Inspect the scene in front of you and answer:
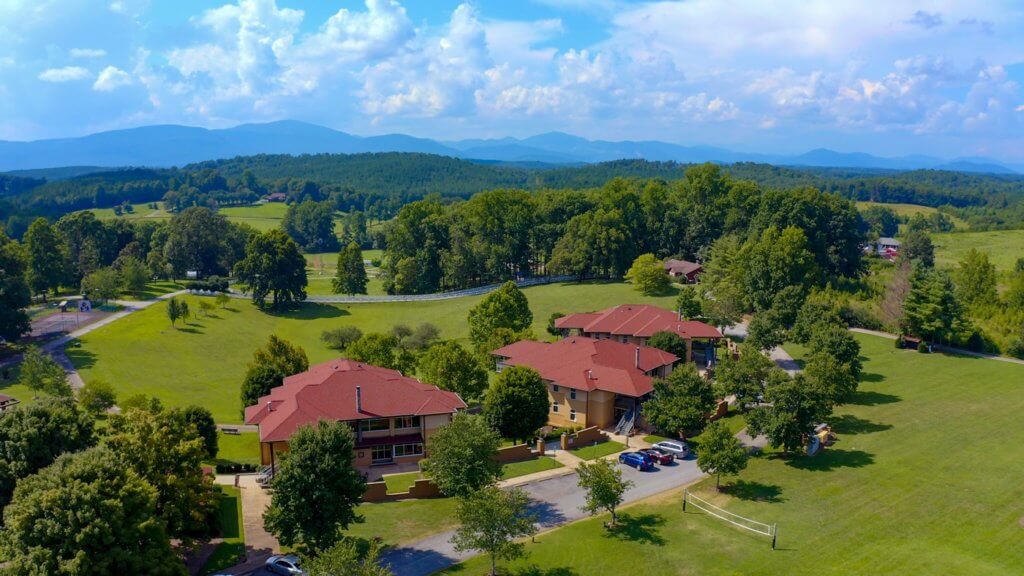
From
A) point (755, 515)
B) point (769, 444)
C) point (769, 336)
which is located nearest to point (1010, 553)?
point (755, 515)

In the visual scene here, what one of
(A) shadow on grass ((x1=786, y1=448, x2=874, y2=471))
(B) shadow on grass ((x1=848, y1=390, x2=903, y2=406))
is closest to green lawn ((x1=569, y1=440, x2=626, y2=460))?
(A) shadow on grass ((x1=786, y1=448, x2=874, y2=471))

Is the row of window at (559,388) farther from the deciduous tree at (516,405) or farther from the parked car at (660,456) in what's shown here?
the parked car at (660,456)

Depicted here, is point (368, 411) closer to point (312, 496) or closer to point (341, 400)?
point (341, 400)

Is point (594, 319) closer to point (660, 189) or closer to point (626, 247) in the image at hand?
point (626, 247)

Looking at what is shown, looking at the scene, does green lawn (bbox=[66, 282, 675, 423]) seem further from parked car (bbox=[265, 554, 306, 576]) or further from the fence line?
parked car (bbox=[265, 554, 306, 576])

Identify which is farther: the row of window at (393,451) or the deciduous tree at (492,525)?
the row of window at (393,451)

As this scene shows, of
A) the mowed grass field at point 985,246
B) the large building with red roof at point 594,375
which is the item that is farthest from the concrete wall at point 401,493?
the mowed grass field at point 985,246

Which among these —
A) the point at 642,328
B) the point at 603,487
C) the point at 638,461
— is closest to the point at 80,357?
the point at 642,328
